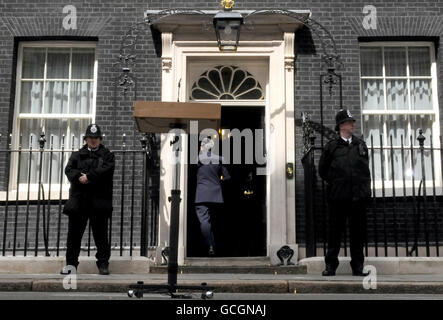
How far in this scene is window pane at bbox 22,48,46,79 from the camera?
1057 cm

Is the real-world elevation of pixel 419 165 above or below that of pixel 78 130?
below

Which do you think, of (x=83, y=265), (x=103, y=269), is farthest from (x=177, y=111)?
(x=83, y=265)

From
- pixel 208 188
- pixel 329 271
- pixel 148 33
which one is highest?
pixel 148 33

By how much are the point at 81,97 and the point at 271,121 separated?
119 inches

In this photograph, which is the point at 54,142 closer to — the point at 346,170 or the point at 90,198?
the point at 90,198

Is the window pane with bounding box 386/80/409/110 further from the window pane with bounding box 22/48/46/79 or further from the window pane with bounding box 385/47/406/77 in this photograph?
the window pane with bounding box 22/48/46/79

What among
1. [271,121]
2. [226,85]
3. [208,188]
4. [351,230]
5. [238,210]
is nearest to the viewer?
[351,230]

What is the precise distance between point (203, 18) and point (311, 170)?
292 centimetres

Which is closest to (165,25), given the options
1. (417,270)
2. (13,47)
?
(13,47)

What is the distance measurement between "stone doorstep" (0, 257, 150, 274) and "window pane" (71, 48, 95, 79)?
10.7 ft

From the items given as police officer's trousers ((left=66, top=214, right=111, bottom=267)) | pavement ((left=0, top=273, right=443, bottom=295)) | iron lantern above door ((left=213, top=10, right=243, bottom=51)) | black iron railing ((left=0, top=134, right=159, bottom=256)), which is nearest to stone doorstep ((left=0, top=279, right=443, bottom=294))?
pavement ((left=0, top=273, right=443, bottom=295))

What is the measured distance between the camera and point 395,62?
10.6 m

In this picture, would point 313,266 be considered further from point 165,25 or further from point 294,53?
point 165,25

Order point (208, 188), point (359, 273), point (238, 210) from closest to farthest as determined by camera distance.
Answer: point (359, 273)
point (208, 188)
point (238, 210)
